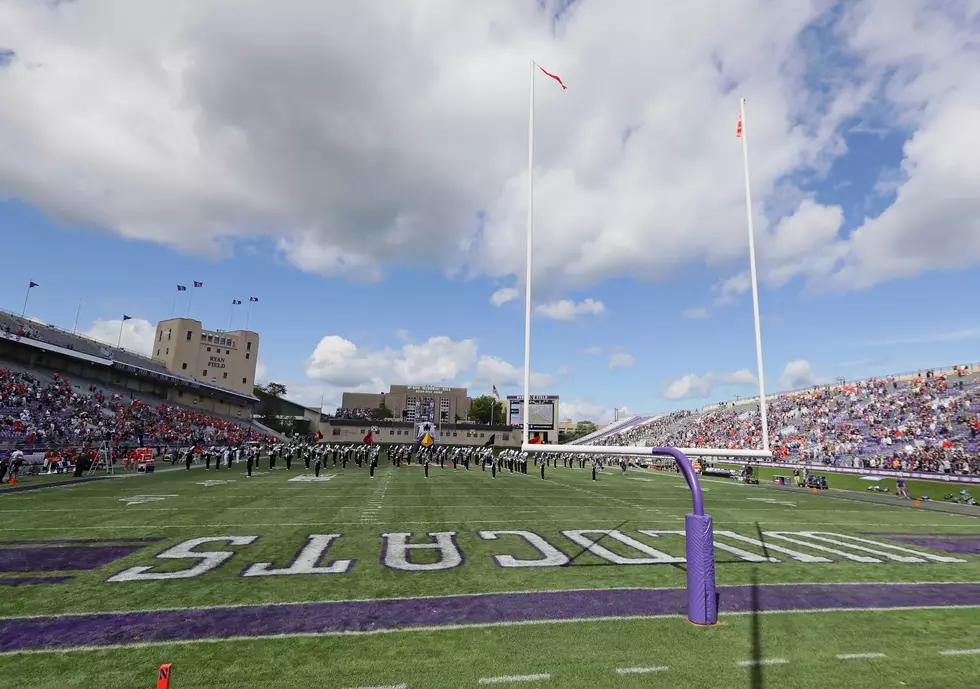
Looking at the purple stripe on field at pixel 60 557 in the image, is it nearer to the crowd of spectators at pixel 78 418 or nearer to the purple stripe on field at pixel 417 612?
the purple stripe on field at pixel 417 612

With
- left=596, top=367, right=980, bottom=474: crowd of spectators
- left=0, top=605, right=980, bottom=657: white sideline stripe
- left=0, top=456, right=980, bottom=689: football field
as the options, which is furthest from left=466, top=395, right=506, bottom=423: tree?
left=0, top=605, right=980, bottom=657: white sideline stripe

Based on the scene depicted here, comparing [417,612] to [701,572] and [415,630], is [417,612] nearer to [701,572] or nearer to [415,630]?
[415,630]

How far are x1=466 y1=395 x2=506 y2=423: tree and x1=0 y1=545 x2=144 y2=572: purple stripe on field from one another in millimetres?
108453

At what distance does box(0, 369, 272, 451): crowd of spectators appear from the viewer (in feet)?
93.2

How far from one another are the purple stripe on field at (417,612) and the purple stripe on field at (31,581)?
5.25ft

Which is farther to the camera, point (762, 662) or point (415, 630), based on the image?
point (415, 630)

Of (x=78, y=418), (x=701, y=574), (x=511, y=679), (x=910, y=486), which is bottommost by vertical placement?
(x=511, y=679)

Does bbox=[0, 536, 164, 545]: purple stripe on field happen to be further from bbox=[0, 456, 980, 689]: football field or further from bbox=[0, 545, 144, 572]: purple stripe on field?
bbox=[0, 545, 144, 572]: purple stripe on field

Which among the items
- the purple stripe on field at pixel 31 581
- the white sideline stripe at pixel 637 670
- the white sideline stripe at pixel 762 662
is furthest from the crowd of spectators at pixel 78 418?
the white sideline stripe at pixel 762 662

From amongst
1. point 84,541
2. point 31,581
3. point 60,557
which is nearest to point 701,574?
point 31,581

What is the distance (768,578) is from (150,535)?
466 inches

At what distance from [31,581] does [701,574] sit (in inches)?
366

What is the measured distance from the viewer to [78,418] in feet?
112

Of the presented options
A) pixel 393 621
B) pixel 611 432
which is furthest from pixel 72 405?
pixel 611 432
